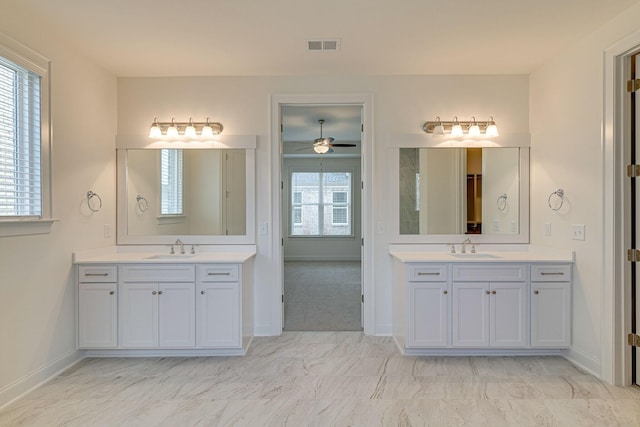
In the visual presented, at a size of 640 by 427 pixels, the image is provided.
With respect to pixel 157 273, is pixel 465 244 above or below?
above

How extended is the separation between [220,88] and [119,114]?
102 cm

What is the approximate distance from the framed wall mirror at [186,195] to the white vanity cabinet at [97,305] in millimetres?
644

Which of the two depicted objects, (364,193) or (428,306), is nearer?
(428,306)

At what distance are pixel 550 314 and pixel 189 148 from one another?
11.6 feet

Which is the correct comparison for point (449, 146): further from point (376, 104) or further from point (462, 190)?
point (376, 104)

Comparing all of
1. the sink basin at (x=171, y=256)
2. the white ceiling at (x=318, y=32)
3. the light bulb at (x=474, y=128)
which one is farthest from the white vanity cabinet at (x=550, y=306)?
the sink basin at (x=171, y=256)

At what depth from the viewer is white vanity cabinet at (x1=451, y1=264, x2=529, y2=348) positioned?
10.4 ft

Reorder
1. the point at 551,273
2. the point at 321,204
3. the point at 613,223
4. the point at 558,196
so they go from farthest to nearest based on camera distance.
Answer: the point at 321,204 < the point at 558,196 < the point at 551,273 < the point at 613,223

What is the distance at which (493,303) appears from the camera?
125 inches

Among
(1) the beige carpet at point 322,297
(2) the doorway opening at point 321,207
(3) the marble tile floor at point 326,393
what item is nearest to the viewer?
(3) the marble tile floor at point 326,393

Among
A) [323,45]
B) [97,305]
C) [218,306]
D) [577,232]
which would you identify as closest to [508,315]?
[577,232]

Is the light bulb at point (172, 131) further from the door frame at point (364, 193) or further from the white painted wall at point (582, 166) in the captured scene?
the white painted wall at point (582, 166)

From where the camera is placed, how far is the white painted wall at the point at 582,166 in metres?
Result: 2.81

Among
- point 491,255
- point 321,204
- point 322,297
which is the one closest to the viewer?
point 491,255
